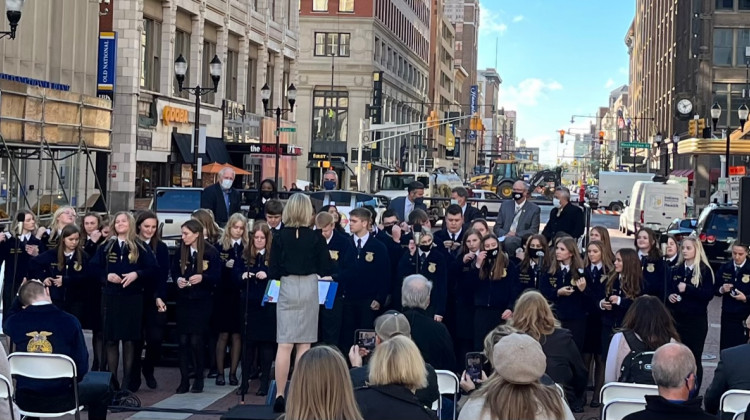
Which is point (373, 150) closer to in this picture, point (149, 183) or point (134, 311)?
point (149, 183)

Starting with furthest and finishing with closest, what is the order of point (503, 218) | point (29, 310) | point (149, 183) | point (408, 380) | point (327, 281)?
point (149, 183)
point (503, 218)
point (327, 281)
point (29, 310)
point (408, 380)

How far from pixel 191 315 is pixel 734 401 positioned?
6.42m

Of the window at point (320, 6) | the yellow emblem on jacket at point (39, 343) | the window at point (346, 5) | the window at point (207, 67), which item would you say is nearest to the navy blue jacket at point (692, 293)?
the yellow emblem on jacket at point (39, 343)

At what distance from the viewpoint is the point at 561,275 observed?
12164mm

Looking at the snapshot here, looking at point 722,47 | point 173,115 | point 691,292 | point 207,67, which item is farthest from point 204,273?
point 722,47

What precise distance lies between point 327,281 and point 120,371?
340 cm

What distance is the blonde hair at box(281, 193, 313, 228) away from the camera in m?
10.9

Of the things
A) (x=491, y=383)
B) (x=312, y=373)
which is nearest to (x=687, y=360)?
(x=491, y=383)

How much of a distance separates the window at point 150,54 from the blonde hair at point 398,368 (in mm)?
37305

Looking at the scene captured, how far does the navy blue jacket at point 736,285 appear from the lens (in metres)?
13.1

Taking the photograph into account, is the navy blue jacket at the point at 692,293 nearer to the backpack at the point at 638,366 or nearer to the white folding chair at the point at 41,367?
the backpack at the point at 638,366

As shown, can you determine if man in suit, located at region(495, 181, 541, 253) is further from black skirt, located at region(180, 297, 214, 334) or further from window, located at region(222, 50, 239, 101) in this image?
window, located at region(222, 50, 239, 101)

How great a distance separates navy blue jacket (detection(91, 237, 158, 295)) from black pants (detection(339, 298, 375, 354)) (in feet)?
7.81

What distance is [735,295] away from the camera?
13016mm
